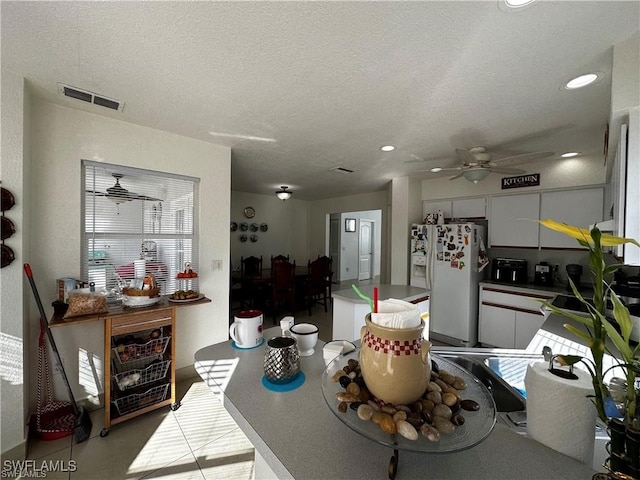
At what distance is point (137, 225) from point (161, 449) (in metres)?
1.73

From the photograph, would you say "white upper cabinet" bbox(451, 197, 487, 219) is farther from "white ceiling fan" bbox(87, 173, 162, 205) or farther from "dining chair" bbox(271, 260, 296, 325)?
"white ceiling fan" bbox(87, 173, 162, 205)

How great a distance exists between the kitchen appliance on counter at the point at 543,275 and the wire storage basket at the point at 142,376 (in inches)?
165

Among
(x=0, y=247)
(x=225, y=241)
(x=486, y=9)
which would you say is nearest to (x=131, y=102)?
(x=0, y=247)

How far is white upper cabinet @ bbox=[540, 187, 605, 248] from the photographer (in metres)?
2.90

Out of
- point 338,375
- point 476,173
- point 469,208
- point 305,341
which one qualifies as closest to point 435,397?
point 338,375

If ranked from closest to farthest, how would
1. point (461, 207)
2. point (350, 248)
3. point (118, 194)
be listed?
point (118, 194) → point (461, 207) → point (350, 248)

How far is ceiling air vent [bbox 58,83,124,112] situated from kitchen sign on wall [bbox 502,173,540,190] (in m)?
4.12

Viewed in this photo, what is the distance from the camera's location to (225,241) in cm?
278

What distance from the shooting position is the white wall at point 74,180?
1.88m

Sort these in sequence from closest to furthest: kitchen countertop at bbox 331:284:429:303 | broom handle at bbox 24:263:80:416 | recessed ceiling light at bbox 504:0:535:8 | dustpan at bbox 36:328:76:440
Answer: recessed ceiling light at bbox 504:0:535:8, broom handle at bbox 24:263:80:416, dustpan at bbox 36:328:76:440, kitchen countertop at bbox 331:284:429:303

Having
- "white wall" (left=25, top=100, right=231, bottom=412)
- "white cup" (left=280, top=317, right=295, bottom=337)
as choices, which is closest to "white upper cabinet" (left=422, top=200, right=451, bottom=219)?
"white wall" (left=25, top=100, right=231, bottom=412)

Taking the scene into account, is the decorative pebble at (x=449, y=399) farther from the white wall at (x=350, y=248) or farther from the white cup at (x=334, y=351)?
the white wall at (x=350, y=248)

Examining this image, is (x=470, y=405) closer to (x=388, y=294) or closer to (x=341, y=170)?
(x=388, y=294)

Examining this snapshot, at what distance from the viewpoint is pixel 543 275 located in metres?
3.28
